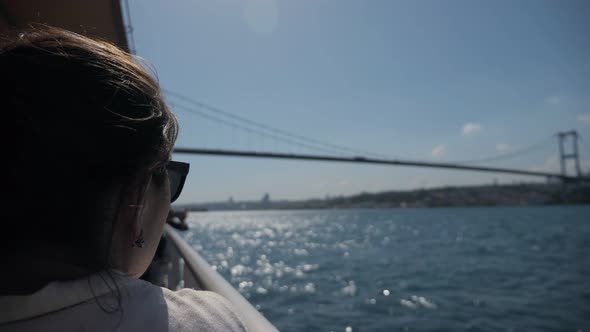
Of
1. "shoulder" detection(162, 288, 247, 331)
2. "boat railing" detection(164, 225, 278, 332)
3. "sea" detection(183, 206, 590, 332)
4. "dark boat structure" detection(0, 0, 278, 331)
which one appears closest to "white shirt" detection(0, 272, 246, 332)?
"shoulder" detection(162, 288, 247, 331)

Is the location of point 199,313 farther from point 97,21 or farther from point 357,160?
point 357,160

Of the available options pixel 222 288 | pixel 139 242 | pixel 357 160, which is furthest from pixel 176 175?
pixel 357 160

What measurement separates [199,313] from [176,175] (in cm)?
19

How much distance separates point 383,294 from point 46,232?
5.76 meters

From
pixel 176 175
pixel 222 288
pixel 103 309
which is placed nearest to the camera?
pixel 103 309

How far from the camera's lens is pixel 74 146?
1.15 feet

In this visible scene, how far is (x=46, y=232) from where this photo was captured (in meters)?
0.36

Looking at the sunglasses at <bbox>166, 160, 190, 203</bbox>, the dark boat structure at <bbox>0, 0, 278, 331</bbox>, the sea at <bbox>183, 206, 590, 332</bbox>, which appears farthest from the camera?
the sea at <bbox>183, 206, 590, 332</bbox>

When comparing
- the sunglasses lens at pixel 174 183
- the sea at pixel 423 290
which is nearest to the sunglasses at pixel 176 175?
the sunglasses lens at pixel 174 183

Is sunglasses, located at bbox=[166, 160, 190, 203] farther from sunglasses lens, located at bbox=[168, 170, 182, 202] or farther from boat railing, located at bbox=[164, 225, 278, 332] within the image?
boat railing, located at bbox=[164, 225, 278, 332]

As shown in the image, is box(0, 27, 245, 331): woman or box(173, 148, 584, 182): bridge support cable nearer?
box(0, 27, 245, 331): woman

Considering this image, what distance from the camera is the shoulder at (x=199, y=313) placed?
368mm

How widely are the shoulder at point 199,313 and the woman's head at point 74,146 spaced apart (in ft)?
0.26

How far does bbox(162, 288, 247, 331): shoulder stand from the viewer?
0.37 meters
